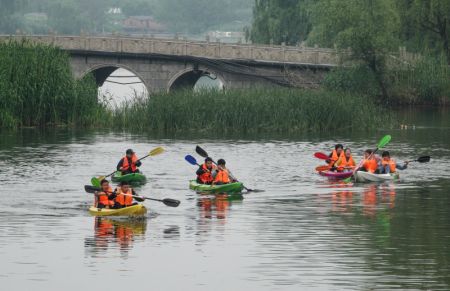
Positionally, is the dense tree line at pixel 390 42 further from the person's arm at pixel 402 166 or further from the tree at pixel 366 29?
the person's arm at pixel 402 166

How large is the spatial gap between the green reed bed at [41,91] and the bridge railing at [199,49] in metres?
15.9

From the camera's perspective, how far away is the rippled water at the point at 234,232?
2762 cm

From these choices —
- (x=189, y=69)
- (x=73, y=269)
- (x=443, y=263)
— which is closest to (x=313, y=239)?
(x=443, y=263)

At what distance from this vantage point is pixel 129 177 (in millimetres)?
44219

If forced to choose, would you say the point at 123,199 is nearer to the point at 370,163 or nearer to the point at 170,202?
the point at 170,202

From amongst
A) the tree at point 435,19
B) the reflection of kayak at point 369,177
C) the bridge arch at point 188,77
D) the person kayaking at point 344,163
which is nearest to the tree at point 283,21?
the bridge arch at point 188,77

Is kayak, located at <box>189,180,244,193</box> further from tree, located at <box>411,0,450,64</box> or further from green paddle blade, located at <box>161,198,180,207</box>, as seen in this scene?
tree, located at <box>411,0,450,64</box>

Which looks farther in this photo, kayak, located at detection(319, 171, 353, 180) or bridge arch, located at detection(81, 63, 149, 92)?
bridge arch, located at detection(81, 63, 149, 92)

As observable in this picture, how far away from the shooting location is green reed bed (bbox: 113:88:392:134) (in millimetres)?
63281

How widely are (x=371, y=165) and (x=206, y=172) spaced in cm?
669

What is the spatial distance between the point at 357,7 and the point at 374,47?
8.69ft

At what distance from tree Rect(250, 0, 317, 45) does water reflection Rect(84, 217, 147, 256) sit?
63817 mm

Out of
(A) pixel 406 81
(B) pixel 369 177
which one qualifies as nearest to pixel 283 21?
(A) pixel 406 81

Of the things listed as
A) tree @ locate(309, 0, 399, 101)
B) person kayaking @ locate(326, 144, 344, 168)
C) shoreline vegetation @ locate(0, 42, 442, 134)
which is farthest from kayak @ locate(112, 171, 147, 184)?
tree @ locate(309, 0, 399, 101)
